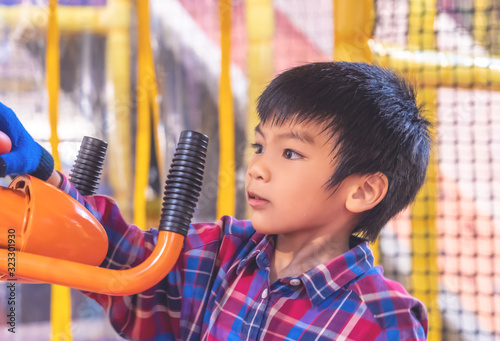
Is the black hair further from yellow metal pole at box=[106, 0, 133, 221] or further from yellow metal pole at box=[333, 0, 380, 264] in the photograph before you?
yellow metal pole at box=[106, 0, 133, 221]

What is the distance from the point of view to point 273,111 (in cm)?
76

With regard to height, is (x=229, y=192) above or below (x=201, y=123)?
below

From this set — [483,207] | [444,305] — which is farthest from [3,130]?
[483,207]

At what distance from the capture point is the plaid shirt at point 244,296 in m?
0.70

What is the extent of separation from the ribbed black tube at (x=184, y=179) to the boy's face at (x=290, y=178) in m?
0.09

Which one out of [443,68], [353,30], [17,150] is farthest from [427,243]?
[17,150]

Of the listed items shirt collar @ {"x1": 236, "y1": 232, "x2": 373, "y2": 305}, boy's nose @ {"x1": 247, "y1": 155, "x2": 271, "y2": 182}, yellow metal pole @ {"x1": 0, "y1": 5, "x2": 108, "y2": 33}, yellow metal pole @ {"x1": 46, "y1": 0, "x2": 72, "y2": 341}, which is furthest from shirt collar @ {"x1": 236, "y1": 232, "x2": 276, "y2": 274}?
yellow metal pole @ {"x1": 0, "y1": 5, "x2": 108, "y2": 33}

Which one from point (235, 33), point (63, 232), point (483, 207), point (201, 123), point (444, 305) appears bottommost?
point (444, 305)

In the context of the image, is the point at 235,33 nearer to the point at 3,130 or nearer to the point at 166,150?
the point at 166,150

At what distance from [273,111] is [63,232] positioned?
1.05 feet

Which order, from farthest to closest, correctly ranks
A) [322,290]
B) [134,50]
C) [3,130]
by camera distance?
[134,50] → [322,290] → [3,130]

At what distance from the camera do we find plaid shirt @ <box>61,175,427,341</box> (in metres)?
0.70

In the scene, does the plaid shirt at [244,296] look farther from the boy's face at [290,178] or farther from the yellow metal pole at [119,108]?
the yellow metal pole at [119,108]

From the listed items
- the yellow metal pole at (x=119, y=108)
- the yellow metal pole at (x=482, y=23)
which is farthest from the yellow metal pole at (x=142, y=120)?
the yellow metal pole at (x=482, y=23)
